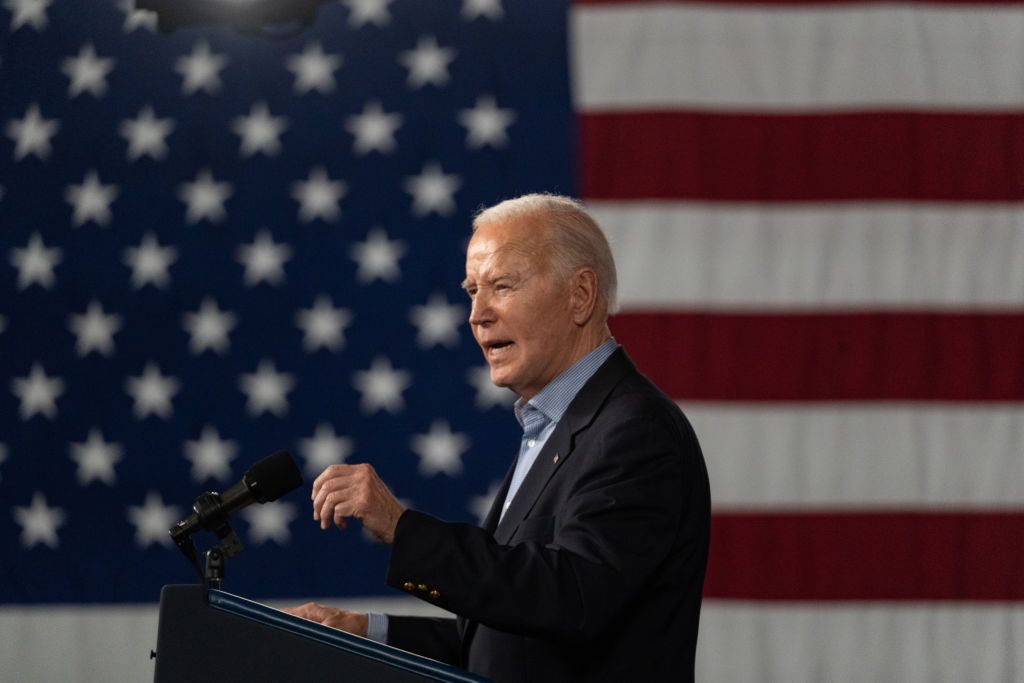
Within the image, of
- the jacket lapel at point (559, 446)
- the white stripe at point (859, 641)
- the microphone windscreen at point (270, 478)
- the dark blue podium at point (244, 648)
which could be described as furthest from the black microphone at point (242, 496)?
the white stripe at point (859, 641)

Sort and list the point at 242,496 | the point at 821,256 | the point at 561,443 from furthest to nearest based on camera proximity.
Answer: the point at 821,256 < the point at 561,443 < the point at 242,496

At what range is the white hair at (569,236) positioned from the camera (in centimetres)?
175

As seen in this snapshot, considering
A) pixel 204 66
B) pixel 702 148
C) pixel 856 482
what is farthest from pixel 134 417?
pixel 856 482

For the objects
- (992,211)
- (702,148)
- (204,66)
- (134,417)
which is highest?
(204,66)

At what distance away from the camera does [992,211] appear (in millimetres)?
3223

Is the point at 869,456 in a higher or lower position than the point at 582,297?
lower

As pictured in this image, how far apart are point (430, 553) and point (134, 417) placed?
2191 mm

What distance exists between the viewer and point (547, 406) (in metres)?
1.73

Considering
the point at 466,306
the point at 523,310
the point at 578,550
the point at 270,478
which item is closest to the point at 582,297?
the point at 523,310

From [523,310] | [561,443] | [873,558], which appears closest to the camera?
[561,443]

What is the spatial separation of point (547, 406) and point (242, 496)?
546mm

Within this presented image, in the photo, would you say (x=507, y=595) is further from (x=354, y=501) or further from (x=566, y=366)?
(x=566, y=366)

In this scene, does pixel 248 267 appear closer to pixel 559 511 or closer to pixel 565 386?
pixel 565 386

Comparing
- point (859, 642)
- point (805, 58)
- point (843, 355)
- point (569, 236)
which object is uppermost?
point (805, 58)
